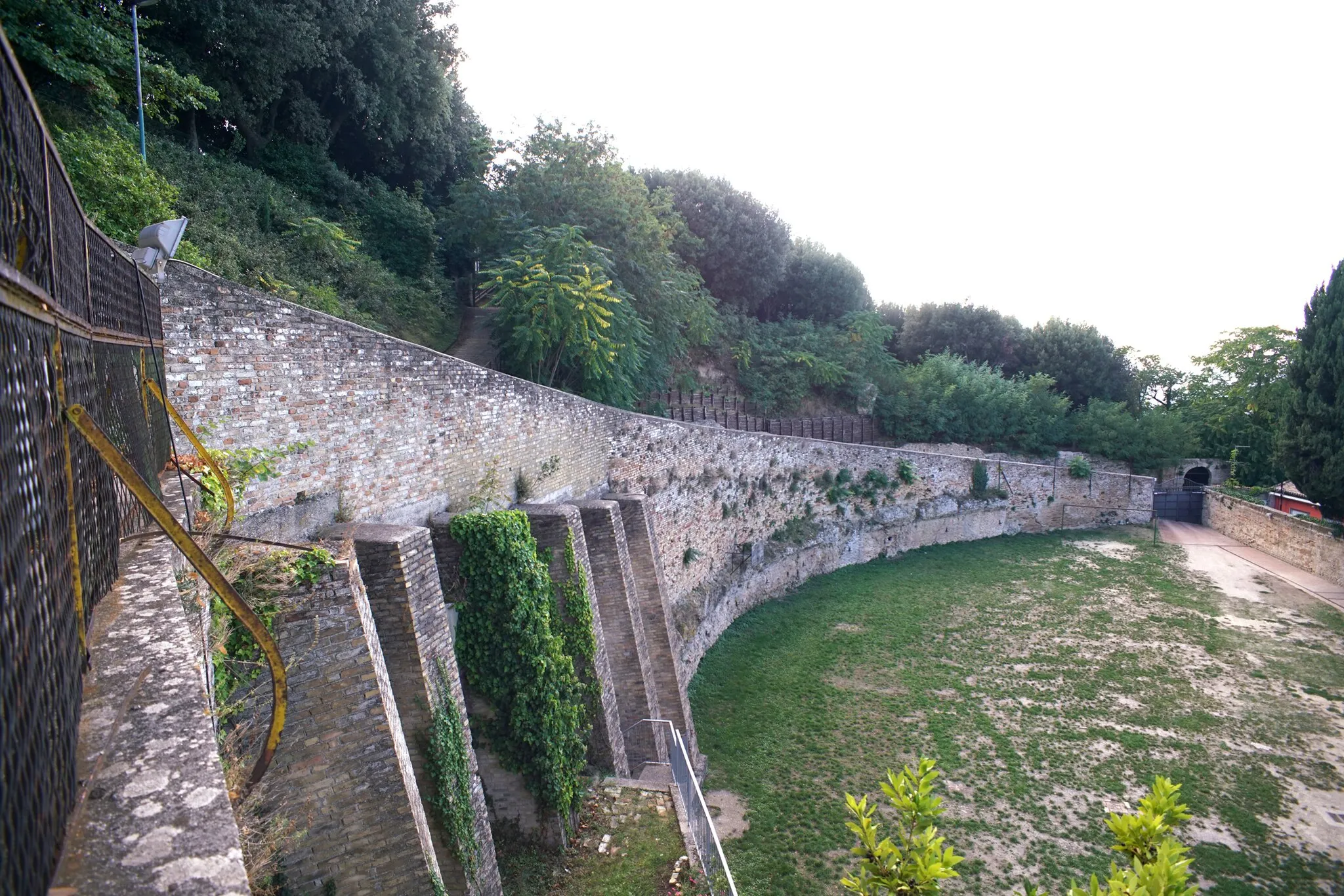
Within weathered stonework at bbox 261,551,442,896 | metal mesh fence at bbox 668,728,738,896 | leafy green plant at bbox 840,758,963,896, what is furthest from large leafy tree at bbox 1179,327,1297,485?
weathered stonework at bbox 261,551,442,896

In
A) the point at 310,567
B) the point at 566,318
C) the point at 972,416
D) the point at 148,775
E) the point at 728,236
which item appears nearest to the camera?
the point at 148,775

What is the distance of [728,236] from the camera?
29.2 metres

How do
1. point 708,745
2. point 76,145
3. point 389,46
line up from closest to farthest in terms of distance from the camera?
1. point 76,145
2. point 708,745
3. point 389,46

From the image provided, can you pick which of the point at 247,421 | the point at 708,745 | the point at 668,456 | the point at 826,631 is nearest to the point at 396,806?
the point at 247,421

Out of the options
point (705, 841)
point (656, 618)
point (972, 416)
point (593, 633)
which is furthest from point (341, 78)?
point (972, 416)

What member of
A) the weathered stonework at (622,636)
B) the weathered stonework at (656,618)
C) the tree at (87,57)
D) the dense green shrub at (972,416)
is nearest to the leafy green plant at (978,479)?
the dense green shrub at (972,416)

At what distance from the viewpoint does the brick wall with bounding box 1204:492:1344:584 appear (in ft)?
68.2

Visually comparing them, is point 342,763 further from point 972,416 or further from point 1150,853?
point 972,416

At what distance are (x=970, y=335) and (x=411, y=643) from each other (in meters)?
36.6

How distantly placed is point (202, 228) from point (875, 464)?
63.2ft

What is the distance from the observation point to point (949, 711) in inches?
512

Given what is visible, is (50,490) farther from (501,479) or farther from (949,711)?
(949,711)

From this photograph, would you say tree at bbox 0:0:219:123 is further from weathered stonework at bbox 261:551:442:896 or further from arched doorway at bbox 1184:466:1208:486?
arched doorway at bbox 1184:466:1208:486

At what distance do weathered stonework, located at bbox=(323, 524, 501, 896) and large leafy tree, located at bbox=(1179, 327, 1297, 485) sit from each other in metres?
36.3
